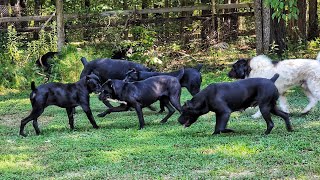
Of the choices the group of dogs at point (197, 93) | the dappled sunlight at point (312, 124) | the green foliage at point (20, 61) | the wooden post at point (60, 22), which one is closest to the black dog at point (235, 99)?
the group of dogs at point (197, 93)

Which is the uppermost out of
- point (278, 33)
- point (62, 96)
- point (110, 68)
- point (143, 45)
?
point (278, 33)

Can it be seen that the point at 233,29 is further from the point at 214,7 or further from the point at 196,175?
the point at 196,175

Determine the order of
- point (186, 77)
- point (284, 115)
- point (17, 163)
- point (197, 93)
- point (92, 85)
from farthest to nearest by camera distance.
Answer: point (186, 77) < point (92, 85) < point (197, 93) < point (284, 115) < point (17, 163)

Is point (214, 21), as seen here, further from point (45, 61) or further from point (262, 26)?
point (45, 61)

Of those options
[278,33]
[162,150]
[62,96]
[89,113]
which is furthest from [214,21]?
[162,150]

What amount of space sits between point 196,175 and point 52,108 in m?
7.82

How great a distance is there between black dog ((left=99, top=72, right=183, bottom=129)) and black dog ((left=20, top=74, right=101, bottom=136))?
0.99ft

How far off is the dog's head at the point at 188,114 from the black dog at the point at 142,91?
108 cm

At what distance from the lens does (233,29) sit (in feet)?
74.3

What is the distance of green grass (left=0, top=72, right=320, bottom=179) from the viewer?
22.2ft

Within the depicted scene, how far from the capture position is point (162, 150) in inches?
316

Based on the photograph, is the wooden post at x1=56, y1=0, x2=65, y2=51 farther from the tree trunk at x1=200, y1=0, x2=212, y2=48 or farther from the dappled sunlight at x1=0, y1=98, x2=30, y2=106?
the tree trunk at x1=200, y1=0, x2=212, y2=48

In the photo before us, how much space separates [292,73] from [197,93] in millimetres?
2267

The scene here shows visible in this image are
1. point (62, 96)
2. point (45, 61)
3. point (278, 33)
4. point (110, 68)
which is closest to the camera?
point (62, 96)
